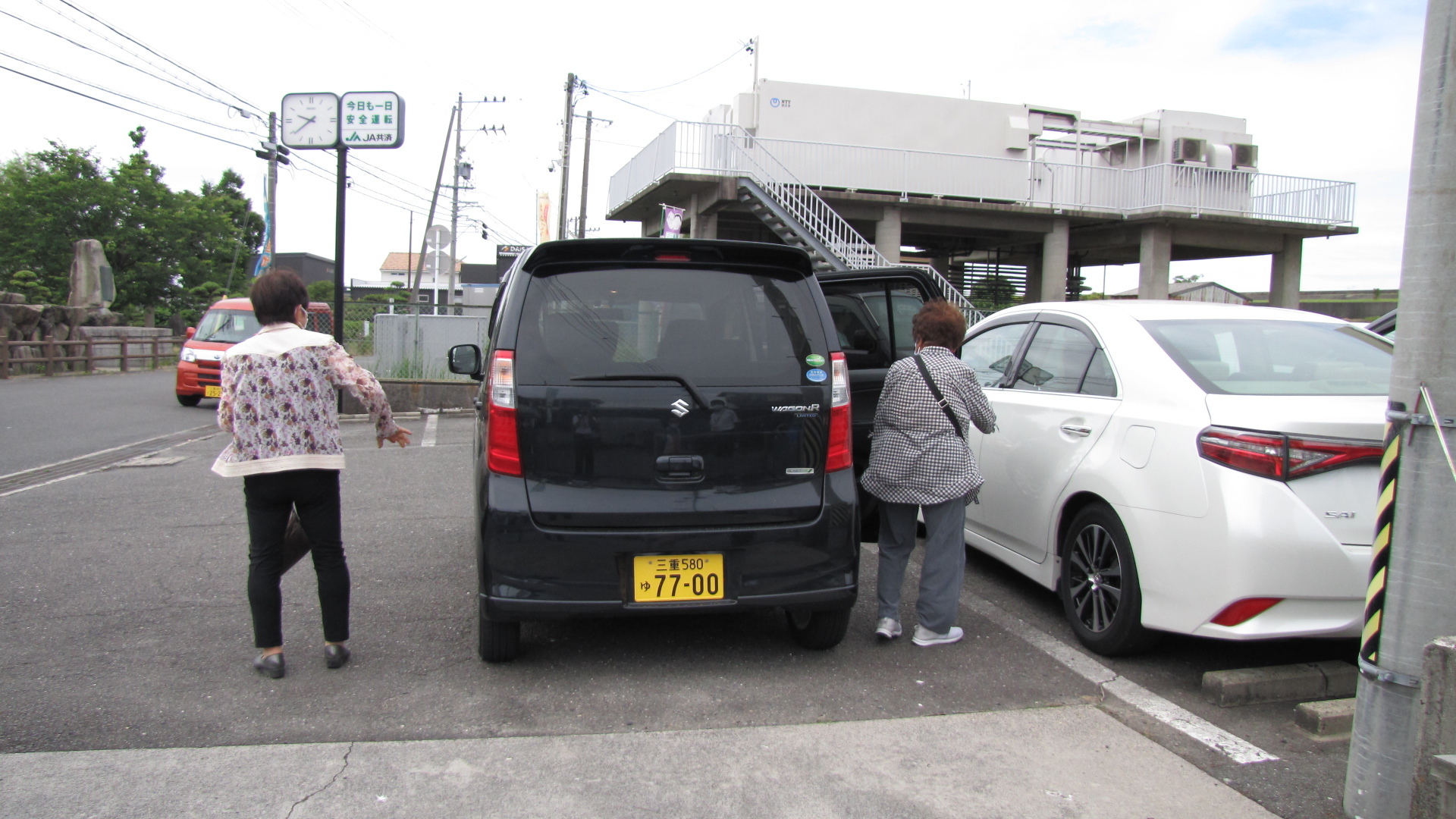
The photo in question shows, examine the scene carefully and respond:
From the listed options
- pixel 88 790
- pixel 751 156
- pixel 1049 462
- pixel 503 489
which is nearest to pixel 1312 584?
pixel 1049 462

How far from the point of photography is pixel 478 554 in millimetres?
3498

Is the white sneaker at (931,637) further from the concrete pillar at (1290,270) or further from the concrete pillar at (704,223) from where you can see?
the concrete pillar at (1290,270)

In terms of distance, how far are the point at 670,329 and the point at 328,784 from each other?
1.91 m

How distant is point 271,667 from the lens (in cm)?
362

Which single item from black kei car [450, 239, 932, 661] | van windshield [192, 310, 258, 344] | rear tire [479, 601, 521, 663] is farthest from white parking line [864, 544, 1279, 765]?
van windshield [192, 310, 258, 344]

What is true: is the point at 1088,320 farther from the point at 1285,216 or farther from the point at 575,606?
the point at 1285,216

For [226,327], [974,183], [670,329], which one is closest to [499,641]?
[670,329]

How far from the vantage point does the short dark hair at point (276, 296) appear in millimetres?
3617

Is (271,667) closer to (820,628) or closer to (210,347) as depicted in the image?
(820,628)

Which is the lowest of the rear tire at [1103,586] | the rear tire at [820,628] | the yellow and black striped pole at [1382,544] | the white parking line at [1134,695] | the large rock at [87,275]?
the white parking line at [1134,695]

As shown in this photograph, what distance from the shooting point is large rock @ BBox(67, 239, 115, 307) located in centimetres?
2703

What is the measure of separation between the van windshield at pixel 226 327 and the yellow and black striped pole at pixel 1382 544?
15979 mm

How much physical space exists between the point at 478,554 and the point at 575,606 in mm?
429

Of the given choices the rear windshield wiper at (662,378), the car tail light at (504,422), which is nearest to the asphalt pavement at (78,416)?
the car tail light at (504,422)
